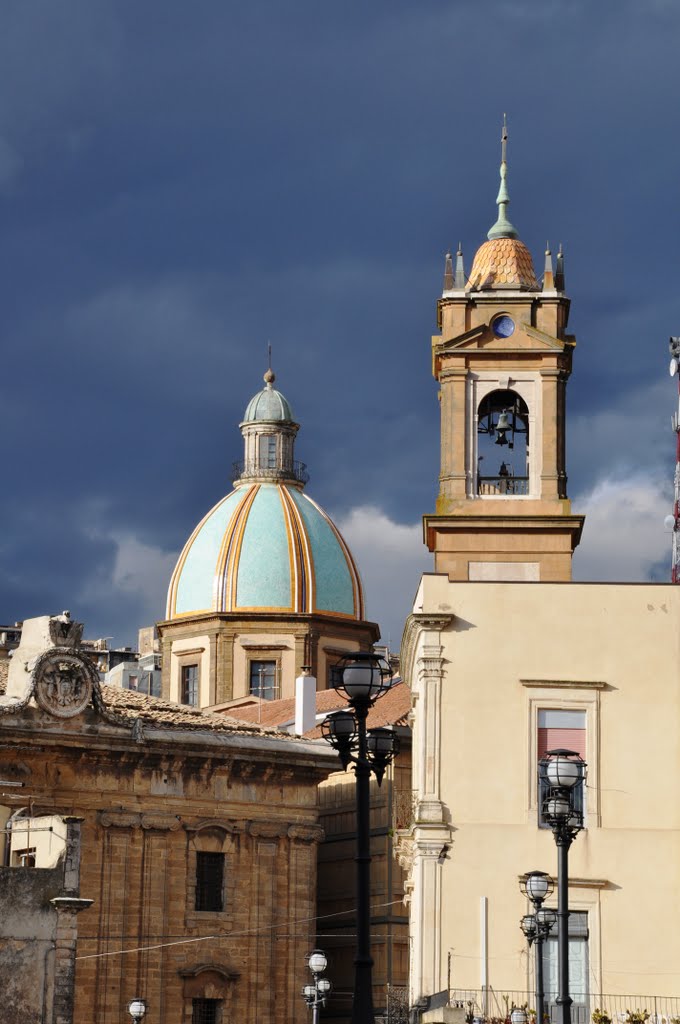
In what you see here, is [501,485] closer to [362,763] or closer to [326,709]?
[326,709]

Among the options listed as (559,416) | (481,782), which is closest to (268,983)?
(481,782)

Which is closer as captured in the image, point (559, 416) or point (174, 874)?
point (559, 416)

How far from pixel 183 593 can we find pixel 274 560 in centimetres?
399

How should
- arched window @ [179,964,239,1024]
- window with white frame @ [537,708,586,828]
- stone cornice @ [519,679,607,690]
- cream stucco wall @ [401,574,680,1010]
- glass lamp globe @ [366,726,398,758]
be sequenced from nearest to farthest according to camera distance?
glass lamp globe @ [366,726,398,758]
cream stucco wall @ [401,574,680,1010]
window with white frame @ [537,708,586,828]
stone cornice @ [519,679,607,690]
arched window @ [179,964,239,1024]

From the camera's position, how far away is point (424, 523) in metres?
51.3

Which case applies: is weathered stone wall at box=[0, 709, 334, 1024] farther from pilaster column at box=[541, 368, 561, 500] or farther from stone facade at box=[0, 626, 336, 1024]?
pilaster column at box=[541, 368, 561, 500]

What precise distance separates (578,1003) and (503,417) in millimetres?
13936

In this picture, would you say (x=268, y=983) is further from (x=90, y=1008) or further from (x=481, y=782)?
(x=481, y=782)

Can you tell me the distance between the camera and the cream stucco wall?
153ft

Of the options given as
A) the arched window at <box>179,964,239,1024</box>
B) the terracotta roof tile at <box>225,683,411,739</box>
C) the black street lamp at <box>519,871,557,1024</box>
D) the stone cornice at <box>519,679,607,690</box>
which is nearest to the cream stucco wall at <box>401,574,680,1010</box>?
the stone cornice at <box>519,679,607,690</box>

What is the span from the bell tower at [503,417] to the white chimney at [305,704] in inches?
792

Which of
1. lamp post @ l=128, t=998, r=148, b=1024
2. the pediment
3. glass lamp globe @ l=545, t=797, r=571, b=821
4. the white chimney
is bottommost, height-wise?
lamp post @ l=128, t=998, r=148, b=1024

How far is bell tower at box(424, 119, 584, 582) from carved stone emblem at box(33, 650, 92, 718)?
439 inches

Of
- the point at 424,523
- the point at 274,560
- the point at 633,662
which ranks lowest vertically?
the point at 633,662
